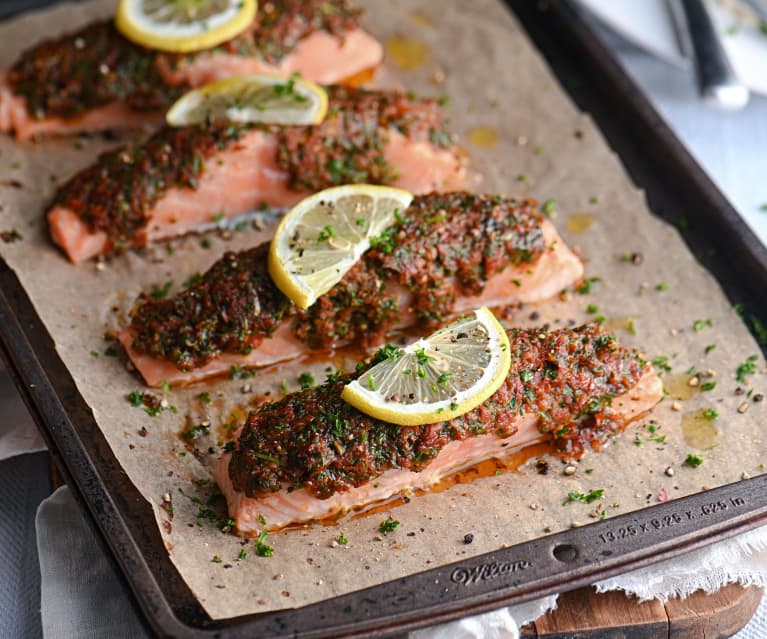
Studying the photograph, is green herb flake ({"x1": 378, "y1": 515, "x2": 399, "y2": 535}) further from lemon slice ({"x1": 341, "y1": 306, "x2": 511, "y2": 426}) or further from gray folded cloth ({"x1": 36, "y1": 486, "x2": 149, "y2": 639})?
gray folded cloth ({"x1": 36, "y1": 486, "x2": 149, "y2": 639})

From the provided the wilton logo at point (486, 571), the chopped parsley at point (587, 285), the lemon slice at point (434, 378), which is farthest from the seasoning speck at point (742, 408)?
the wilton logo at point (486, 571)

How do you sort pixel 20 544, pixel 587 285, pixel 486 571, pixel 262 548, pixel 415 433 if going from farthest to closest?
pixel 587 285 → pixel 20 544 → pixel 415 433 → pixel 262 548 → pixel 486 571

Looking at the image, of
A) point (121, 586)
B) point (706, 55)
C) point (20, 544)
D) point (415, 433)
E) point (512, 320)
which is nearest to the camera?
point (121, 586)

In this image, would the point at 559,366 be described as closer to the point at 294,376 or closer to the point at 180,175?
the point at 294,376

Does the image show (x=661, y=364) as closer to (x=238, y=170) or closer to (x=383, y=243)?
(x=383, y=243)

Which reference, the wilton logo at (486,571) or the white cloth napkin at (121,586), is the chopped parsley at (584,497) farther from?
the wilton logo at (486,571)

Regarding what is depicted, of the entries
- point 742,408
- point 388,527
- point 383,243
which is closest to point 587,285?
point 742,408
